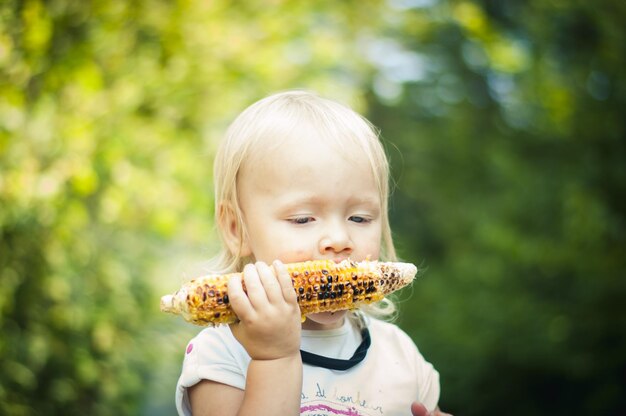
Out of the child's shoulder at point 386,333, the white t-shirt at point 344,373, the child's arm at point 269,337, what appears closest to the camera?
the child's arm at point 269,337

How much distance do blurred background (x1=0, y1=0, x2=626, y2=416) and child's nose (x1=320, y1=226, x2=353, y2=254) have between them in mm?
2572

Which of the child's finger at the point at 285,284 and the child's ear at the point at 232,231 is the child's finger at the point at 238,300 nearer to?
the child's finger at the point at 285,284

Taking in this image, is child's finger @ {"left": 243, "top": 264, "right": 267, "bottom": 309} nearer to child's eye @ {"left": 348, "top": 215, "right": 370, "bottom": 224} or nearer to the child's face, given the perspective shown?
the child's face

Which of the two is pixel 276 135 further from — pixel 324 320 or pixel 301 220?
pixel 324 320

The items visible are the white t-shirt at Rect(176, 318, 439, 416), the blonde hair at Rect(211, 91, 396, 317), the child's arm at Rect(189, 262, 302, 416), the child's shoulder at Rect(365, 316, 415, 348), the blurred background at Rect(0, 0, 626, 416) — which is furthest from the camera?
the blurred background at Rect(0, 0, 626, 416)

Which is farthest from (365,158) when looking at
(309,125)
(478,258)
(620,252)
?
(478,258)

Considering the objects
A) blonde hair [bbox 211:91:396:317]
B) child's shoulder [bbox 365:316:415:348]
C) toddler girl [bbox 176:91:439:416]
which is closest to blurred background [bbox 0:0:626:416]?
blonde hair [bbox 211:91:396:317]

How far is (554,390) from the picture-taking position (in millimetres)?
4859

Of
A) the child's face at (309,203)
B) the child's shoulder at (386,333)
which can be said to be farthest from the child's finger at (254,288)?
the child's shoulder at (386,333)

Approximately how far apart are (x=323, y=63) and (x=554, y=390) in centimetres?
362

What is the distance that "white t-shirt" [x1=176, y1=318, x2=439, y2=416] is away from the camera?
1746 millimetres

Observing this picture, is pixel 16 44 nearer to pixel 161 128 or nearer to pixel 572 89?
pixel 161 128

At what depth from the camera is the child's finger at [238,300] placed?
1546mm

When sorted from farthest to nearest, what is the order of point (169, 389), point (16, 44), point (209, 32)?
1. point (169, 389)
2. point (209, 32)
3. point (16, 44)
